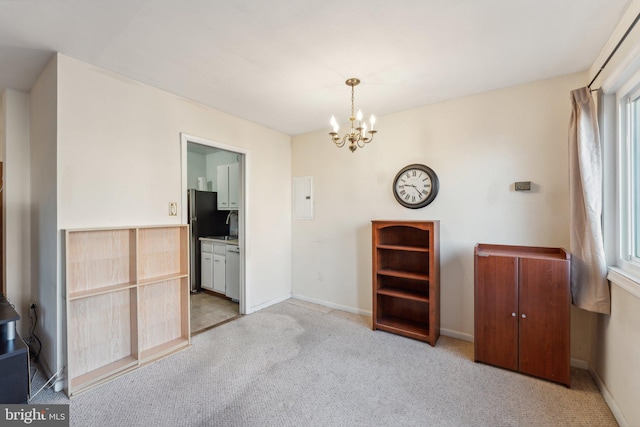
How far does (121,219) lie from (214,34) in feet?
5.57

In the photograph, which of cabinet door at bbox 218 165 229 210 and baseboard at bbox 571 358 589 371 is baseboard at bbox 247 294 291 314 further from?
baseboard at bbox 571 358 589 371

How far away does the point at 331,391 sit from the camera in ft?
6.89

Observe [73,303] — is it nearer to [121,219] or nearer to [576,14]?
[121,219]

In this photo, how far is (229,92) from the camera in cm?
283

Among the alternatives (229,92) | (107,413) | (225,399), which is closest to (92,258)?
(107,413)

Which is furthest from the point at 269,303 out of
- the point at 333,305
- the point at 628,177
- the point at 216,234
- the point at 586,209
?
the point at 628,177

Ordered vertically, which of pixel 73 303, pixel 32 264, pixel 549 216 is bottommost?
pixel 73 303

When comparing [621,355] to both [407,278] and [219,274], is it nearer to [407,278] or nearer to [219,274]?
[407,278]

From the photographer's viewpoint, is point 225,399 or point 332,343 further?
point 332,343

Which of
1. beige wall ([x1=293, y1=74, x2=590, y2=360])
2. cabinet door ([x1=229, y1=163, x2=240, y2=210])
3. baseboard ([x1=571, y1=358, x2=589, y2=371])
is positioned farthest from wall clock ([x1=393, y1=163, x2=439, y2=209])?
cabinet door ([x1=229, y1=163, x2=240, y2=210])

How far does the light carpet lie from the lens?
1.82 metres

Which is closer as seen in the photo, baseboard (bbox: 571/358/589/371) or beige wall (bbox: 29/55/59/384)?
beige wall (bbox: 29/55/59/384)

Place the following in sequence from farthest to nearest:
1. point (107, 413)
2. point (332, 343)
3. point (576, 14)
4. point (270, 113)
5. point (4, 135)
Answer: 1. point (270, 113)
2. point (332, 343)
3. point (4, 135)
4. point (107, 413)
5. point (576, 14)

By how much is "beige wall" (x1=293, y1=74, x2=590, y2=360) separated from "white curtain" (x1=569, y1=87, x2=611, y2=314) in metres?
0.34
